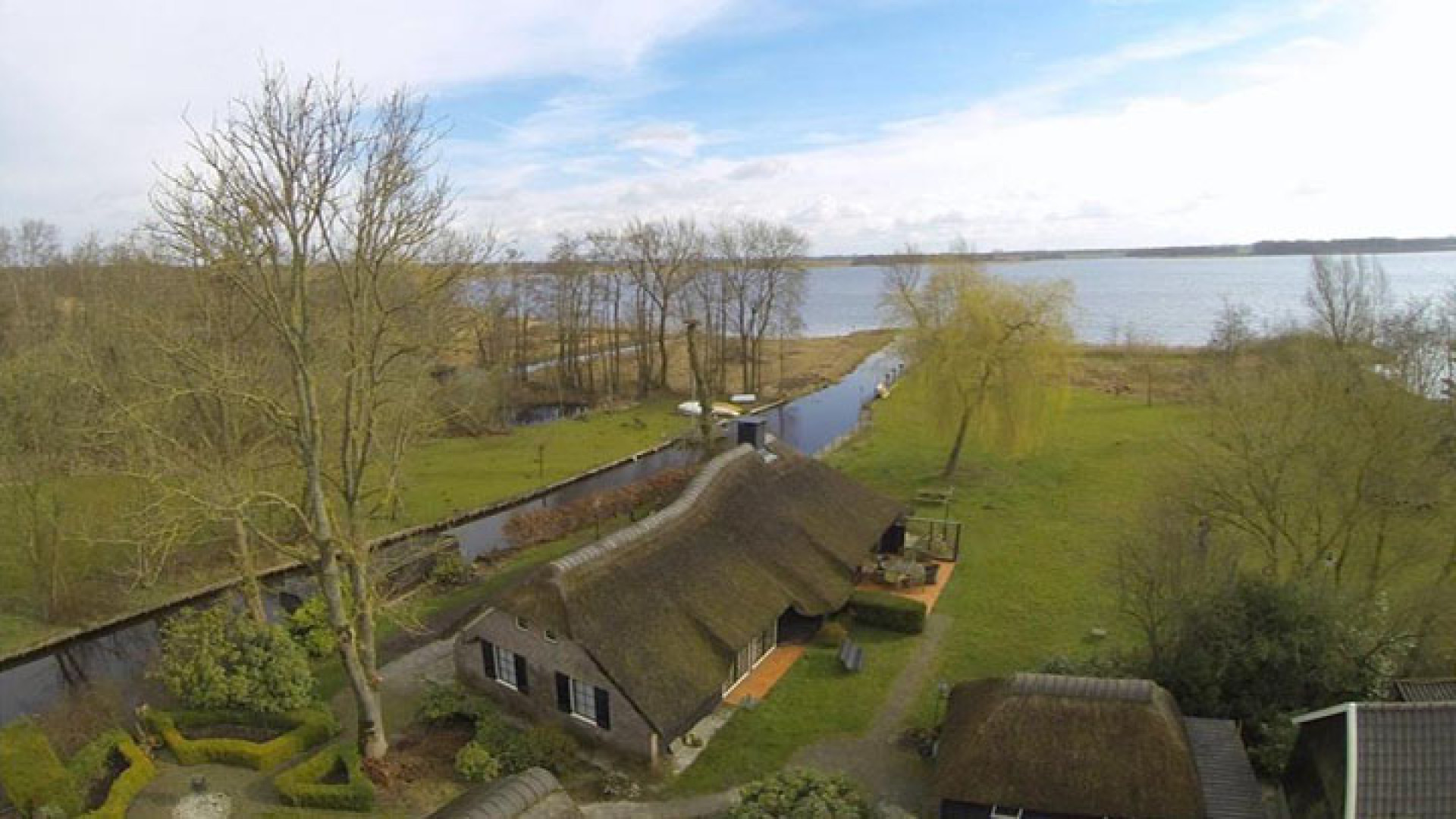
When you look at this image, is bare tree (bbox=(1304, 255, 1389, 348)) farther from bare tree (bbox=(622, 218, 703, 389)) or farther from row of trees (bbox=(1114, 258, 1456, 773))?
bare tree (bbox=(622, 218, 703, 389))

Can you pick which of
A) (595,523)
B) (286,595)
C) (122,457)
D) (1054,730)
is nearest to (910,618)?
(1054,730)

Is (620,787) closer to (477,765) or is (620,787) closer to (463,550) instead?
(477,765)

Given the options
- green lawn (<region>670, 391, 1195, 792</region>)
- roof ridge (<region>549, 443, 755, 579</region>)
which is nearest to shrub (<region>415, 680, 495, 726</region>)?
roof ridge (<region>549, 443, 755, 579</region>)

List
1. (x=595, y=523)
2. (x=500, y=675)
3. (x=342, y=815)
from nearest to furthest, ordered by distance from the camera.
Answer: (x=342, y=815) → (x=500, y=675) → (x=595, y=523)

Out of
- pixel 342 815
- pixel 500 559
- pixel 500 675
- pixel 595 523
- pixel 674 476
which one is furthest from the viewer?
pixel 674 476

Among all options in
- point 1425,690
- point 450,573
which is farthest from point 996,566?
point 450,573

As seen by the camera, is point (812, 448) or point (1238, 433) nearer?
point (1238, 433)

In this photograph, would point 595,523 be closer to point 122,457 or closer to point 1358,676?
point 122,457
